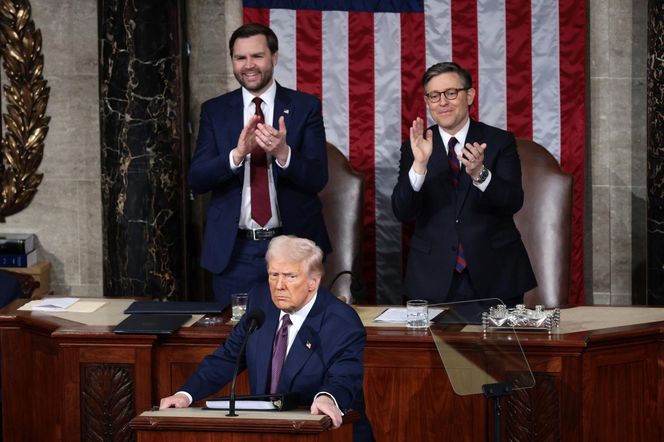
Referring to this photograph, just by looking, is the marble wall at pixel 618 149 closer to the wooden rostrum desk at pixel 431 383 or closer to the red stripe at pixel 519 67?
the red stripe at pixel 519 67

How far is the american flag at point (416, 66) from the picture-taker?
8.17 metres

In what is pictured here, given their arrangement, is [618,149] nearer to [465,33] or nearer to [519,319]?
[465,33]

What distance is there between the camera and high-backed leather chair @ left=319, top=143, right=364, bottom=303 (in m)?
7.70

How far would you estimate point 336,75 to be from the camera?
8250 millimetres

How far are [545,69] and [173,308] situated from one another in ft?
10.8

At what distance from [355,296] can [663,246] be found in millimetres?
1938

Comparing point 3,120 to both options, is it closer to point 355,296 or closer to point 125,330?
point 355,296

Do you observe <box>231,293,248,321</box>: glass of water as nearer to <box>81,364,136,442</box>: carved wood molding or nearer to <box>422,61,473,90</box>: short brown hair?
<box>81,364,136,442</box>: carved wood molding

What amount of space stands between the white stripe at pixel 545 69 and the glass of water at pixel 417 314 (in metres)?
2.80

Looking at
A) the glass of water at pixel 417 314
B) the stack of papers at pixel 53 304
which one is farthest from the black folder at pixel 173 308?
the glass of water at pixel 417 314

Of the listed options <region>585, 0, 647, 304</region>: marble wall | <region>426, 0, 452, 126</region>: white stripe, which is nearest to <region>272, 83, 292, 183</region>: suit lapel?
<region>426, 0, 452, 126</region>: white stripe

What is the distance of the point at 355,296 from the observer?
7.81m

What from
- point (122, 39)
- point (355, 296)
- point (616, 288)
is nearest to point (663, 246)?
point (616, 288)

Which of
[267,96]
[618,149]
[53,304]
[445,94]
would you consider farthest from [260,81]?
[618,149]
